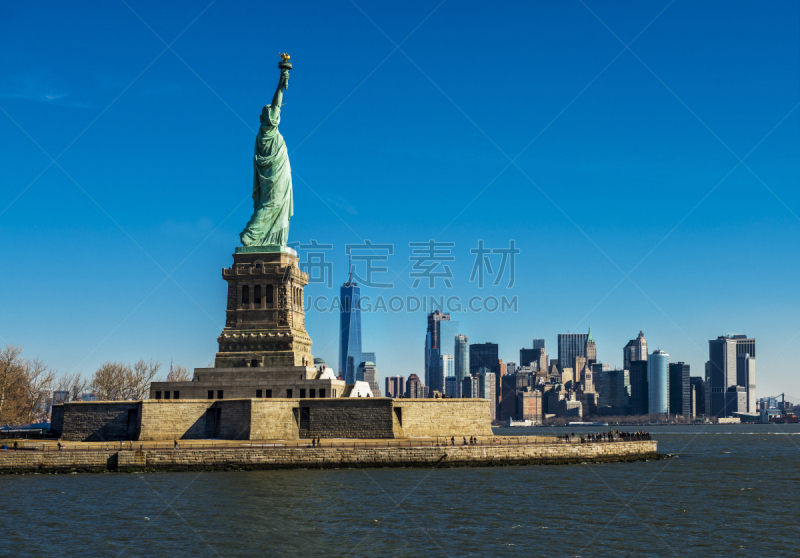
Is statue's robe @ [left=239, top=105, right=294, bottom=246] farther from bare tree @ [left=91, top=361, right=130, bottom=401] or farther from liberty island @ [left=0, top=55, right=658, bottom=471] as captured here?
bare tree @ [left=91, top=361, right=130, bottom=401]

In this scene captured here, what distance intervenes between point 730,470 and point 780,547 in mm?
40587

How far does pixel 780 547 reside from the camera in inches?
1735

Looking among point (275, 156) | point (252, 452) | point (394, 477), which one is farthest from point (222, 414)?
point (275, 156)

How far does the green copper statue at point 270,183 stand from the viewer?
92688mm

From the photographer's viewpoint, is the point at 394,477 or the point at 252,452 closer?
the point at 394,477

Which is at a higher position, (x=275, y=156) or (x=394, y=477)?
(x=275, y=156)

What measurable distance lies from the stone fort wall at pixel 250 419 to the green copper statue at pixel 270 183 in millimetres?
19232

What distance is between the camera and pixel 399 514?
170 feet

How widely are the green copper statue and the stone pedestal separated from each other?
1.72 meters

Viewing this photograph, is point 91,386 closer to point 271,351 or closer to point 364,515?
point 271,351

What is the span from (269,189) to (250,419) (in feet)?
85.8

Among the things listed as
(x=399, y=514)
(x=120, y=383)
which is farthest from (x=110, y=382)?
(x=399, y=514)

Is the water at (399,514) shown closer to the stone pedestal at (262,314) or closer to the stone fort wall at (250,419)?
the stone fort wall at (250,419)

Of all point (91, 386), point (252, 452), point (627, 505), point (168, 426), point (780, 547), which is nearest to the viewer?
point (780, 547)
